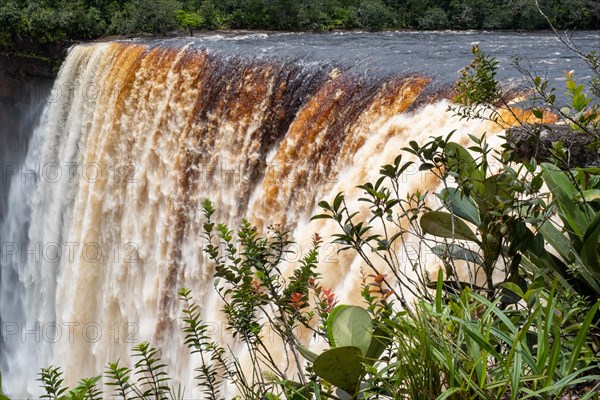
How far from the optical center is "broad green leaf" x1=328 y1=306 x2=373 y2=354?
232 cm

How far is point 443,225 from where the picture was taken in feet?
9.11

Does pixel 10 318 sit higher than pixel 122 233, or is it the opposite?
pixel 122 233

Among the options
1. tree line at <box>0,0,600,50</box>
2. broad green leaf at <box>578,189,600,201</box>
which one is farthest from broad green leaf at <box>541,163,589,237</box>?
tree line at <box>0,0,600,50</box>

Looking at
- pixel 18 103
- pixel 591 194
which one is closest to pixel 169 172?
pixel 591 194

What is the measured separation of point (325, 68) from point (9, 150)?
37.0 feet

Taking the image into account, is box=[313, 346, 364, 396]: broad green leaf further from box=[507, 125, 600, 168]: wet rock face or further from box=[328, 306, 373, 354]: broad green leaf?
box=[507, 125, 600, 168]: wet rock face

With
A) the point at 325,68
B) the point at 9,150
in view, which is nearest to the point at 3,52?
the point at 9,150

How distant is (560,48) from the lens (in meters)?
11.1

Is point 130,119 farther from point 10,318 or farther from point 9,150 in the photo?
point 9,150

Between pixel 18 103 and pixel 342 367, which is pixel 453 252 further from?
pixel 18 103

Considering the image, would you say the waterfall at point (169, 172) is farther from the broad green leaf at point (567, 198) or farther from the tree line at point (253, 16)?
the tree line at point (253, 16)

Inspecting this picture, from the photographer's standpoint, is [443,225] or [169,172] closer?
[443,225]

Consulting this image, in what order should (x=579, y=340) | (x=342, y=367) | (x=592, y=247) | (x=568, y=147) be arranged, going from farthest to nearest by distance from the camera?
(x=568, y=147), (x=592, y=247), (x=342, y=367), (x=579, y=340)

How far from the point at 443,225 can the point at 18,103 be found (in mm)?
16183
